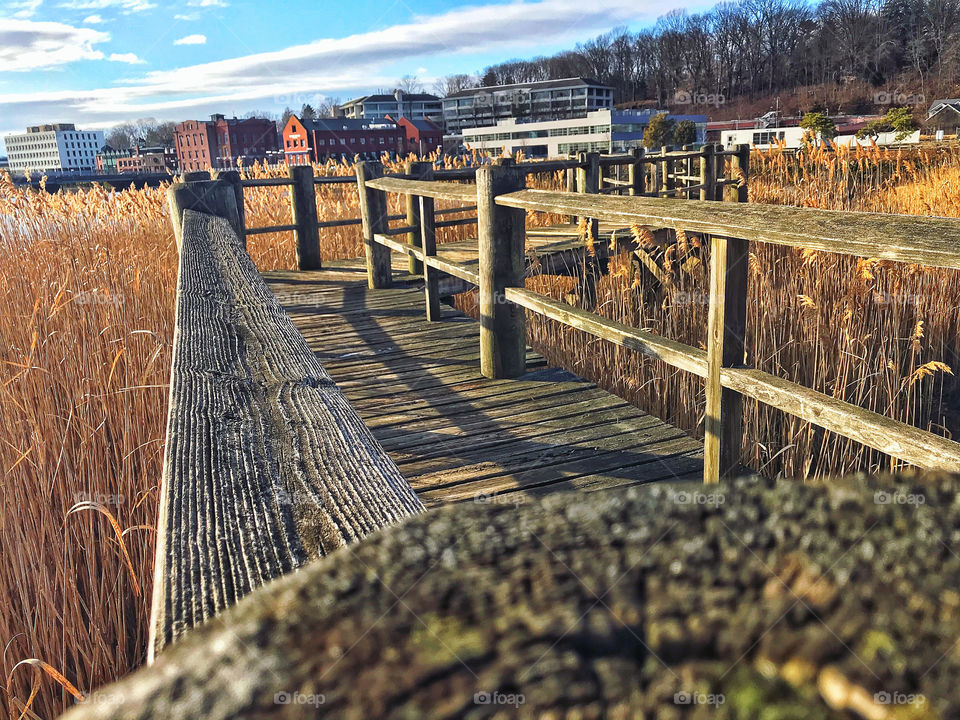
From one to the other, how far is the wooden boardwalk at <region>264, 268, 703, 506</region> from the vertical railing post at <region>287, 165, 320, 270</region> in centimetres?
259

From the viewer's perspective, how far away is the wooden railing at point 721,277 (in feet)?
5.85

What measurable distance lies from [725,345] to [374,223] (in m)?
4.67

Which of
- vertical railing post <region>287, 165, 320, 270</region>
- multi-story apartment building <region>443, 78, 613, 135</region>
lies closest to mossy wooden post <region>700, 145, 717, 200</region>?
vertical railing post <region>287, 165, 320, 270</region>

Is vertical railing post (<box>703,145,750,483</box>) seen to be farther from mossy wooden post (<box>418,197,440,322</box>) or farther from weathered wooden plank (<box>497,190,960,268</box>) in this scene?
mossy wooden post (<box>418,197,440,322</box>)

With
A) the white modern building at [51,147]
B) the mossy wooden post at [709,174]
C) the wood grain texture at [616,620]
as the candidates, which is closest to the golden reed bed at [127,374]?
the wood grain texture at [616,620]

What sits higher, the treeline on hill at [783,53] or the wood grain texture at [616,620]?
the treeline on hill at [783,53]

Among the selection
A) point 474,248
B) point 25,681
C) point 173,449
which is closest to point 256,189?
point 474,248

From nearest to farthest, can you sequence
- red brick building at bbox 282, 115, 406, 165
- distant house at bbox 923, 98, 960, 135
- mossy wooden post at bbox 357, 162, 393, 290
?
mossy wooden post at bbox 357, 162, 393, 290 → distant house at bbox 923, 98, 960, 135 → red brick building at bbox 282, 115, 406, 165

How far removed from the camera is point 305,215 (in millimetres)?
7832

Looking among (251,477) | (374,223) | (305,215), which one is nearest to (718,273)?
(251,477)

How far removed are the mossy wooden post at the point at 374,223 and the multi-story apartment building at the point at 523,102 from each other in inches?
3011

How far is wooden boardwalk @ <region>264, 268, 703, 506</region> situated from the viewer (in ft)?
9.82

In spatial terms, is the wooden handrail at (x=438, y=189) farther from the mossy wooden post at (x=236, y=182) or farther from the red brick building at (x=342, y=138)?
the red brick building at (x=342, y=138)

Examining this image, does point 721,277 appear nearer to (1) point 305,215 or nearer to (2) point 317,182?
(1) point 305,215
